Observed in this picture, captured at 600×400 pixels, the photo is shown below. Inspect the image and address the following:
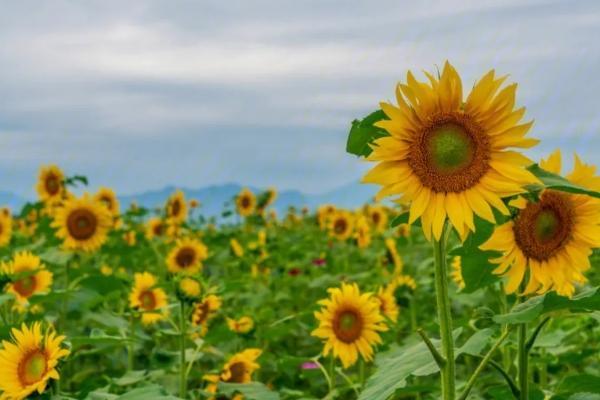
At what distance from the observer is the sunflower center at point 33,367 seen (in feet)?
8.12

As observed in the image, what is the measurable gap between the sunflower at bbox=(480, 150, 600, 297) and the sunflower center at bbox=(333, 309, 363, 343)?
1421 millimetres

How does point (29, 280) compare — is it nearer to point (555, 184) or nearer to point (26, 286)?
point (26, 286)

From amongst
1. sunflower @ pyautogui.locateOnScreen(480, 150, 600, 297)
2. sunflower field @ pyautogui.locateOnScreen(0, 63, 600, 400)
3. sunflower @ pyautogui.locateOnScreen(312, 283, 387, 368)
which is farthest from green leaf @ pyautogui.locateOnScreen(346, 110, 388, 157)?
sunflower @ pyautogui.locateOnScreen(312, 283, 387, 368)

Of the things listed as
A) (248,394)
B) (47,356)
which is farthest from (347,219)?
(47,356)

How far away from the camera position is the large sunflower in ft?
6.09

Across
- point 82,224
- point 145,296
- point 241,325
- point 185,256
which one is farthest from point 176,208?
point 241,325

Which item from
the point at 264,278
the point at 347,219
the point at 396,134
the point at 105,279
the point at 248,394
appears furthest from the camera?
the point at 347,219

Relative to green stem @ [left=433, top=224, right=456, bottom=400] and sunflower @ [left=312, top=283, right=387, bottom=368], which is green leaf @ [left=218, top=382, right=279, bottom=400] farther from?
green stem @ [left=433, top=224, right=456, bottom=400]

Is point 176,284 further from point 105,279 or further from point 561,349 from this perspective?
point 561,349

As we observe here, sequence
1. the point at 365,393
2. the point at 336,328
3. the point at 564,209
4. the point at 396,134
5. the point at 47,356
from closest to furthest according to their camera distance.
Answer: the point at 396,134 < the point at 365,393 < the point at 564,209 < the point at 47,356 < the point at 336,328

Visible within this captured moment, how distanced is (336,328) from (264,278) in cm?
379

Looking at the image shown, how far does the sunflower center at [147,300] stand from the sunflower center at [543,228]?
9.29 ft

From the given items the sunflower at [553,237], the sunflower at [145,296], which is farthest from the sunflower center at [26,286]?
the sunflower at [553,237]

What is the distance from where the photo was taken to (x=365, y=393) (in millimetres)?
1988
